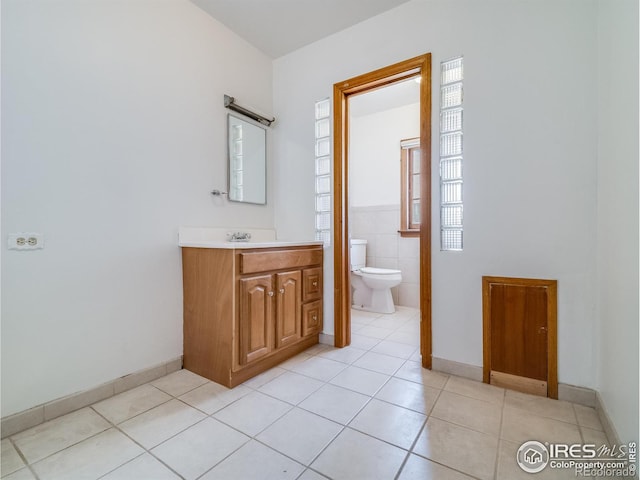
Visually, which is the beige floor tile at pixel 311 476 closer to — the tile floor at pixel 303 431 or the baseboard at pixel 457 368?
the tile floor at pixel 303 431

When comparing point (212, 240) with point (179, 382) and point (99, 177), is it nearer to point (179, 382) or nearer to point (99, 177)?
point (99, 177)

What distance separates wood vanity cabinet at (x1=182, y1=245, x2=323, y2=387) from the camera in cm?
180

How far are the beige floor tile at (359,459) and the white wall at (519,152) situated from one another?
0.94 meters

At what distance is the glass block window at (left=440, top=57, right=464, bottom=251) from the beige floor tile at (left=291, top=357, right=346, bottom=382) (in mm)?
1122

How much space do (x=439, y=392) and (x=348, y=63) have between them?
2.49 m

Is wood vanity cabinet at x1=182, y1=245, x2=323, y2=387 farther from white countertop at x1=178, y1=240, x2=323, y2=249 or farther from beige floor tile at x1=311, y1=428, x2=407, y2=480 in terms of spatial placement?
beige floor tile at x1=311, y1=428, x2=407, y2=480

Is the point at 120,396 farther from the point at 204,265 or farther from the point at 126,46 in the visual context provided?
the point at 126,46

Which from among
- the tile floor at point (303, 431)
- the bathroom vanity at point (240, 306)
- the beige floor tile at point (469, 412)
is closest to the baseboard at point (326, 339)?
the bathroom vanity at point (240, 306)

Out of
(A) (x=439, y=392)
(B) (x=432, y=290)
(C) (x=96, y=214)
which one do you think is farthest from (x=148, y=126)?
(A) (x=439, y=392)

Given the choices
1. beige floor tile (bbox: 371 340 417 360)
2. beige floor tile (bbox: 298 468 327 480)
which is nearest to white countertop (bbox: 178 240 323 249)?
beige floor tile (bbox: 371 340 417 360)

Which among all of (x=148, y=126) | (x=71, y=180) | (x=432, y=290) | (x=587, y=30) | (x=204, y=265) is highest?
(x=587, y=30)

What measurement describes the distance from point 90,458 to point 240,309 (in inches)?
35.1

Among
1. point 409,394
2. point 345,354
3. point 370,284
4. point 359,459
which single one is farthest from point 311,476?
point 370,284

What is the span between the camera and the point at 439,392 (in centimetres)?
174
